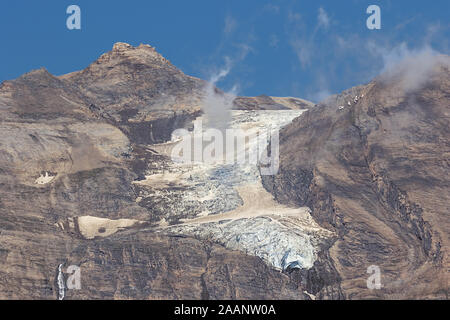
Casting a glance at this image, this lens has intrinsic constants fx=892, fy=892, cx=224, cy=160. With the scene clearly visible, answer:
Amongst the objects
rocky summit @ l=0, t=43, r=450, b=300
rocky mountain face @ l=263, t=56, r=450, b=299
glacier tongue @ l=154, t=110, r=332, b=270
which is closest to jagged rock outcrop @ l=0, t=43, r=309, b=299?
rocky summit @ l=0, t=43, r=450, b=300

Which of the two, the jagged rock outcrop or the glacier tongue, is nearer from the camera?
the jagged rock outcrop

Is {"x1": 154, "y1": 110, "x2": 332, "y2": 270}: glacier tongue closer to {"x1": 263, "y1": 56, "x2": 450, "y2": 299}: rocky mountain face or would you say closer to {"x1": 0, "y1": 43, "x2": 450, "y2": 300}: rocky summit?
{"x1": 0, "y1": 43, "x2": 450, "y2": 300}: rocky summit

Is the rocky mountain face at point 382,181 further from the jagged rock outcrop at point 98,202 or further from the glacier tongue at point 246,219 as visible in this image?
the jagged rock outcrop at point 98,202

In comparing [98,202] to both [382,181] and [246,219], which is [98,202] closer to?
[246,219]

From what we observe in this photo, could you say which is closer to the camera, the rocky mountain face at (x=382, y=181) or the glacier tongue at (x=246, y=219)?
the rocky mountain face at (x=382, y=181)

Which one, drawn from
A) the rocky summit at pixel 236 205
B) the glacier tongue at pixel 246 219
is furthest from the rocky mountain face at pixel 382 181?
the glacier tongue at pixel 246 219
